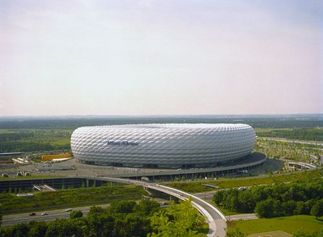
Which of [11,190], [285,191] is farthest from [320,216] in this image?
[11,190]

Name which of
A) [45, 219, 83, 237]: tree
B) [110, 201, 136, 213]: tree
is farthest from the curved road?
[45, 219, 83, 237]: tree

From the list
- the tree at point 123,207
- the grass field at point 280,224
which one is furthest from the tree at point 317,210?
the tree at point 123,207

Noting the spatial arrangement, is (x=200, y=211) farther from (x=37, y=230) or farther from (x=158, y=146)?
(x=158, y=146)

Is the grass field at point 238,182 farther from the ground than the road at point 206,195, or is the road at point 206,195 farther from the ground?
the grass field at point 238,182

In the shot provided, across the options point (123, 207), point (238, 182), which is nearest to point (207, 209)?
point (123, 207)

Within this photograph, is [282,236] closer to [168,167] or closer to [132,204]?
[132,204]

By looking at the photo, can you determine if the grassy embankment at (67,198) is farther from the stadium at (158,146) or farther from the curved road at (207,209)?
the stadium at (158,146)
